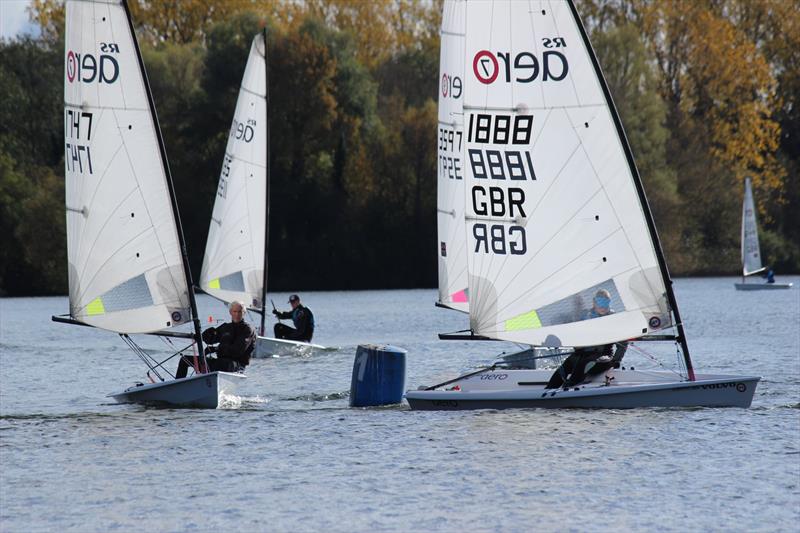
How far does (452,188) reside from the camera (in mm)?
27344

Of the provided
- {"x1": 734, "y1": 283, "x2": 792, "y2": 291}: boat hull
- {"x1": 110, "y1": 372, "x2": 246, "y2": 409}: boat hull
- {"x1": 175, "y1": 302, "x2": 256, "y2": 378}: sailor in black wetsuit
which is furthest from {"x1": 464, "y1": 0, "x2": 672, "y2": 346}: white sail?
{"x1": 734, "y1": 283, "x2": 792, "y2": 291}: boat hull

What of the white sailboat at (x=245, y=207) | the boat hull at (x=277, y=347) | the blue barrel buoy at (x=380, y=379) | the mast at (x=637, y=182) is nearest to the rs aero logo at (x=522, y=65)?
the mast at (x=637, y=182)

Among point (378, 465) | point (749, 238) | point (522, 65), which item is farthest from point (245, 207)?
point (749, 238)

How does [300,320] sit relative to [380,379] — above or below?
above

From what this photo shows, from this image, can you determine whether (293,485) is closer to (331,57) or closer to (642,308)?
(642,308)

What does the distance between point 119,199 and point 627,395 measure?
6893 mm

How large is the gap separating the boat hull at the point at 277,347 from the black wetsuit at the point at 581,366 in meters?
10.5

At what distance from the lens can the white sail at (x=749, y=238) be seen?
5759 centimetres

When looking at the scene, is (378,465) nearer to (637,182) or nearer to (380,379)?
(380,379)

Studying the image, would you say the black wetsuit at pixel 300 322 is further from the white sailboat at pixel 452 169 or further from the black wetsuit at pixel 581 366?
the black wetsuit at pixel 581 366

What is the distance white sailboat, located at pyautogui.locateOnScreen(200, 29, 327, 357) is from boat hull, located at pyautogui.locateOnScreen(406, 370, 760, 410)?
14000 mm

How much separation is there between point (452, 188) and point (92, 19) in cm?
945

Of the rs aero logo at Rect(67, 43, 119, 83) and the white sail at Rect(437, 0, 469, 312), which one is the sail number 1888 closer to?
the rs aero logo at Rect(67, 43, 119, 83)

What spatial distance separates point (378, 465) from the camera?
15.2 metres
